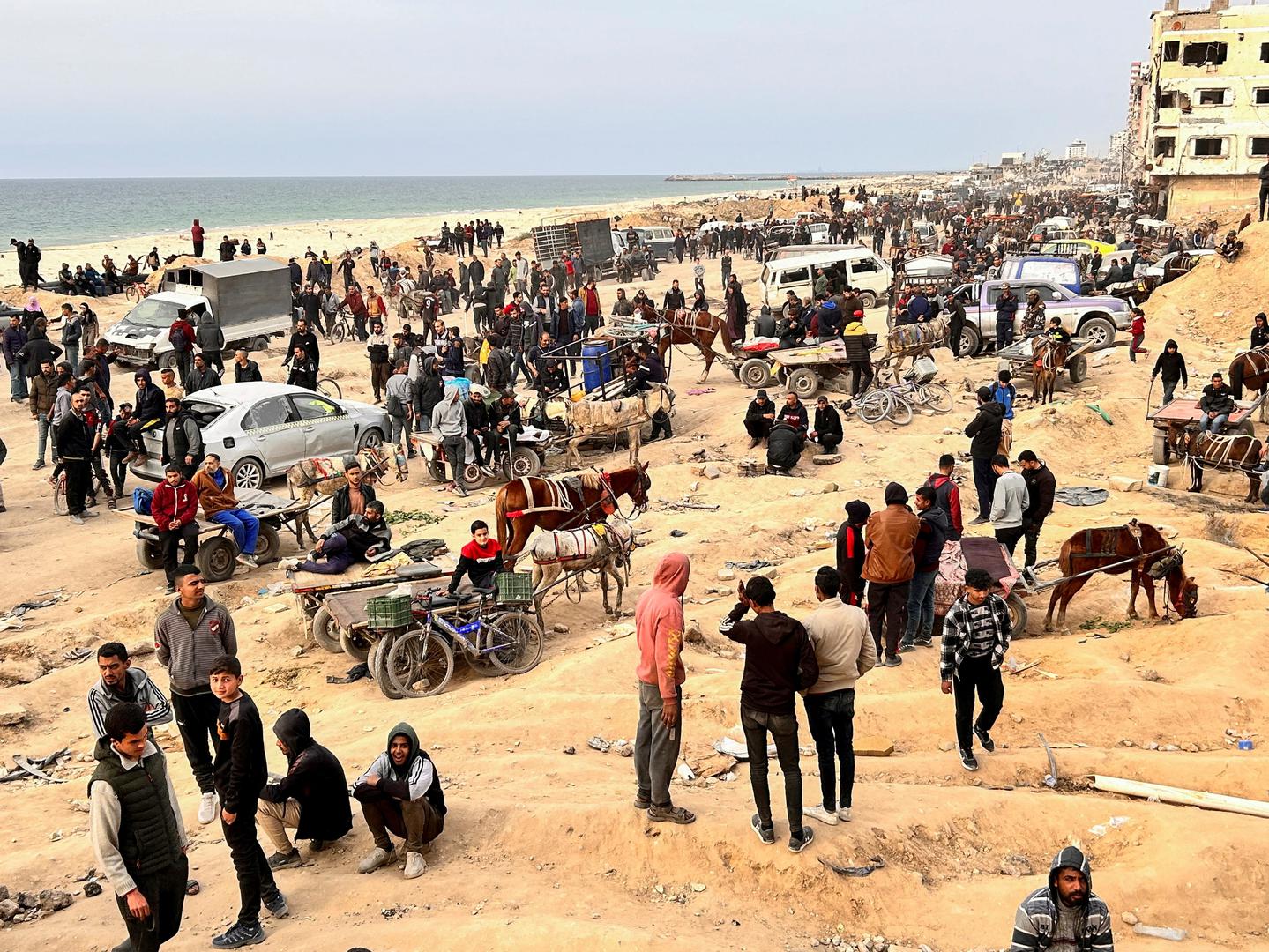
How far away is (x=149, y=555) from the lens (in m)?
12.1

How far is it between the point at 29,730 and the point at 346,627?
98.4 inches

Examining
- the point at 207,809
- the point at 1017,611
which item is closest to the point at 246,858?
the point at 207,809

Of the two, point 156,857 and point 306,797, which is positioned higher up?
point 156,857

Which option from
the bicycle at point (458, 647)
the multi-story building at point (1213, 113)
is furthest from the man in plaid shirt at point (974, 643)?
the multi-story building at point (1213, 113)

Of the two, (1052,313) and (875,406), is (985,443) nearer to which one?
(875,406)

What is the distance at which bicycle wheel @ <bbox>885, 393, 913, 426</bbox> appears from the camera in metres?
17.3

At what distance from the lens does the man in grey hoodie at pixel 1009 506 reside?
32.8ft

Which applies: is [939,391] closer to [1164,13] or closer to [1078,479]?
[1078,479]

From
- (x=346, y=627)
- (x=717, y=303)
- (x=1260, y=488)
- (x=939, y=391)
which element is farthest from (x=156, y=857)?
(x=717, y=303)

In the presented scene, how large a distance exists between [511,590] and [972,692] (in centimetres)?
373

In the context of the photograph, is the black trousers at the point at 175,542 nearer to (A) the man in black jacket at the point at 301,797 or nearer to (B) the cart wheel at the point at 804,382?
(A) the man in black jacket at the point at 301,797

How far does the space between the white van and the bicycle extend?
19.8 m

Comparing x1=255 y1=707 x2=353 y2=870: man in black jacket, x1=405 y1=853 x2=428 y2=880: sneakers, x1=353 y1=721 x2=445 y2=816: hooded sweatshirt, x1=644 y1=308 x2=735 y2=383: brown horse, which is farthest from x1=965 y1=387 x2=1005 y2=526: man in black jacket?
x1=644 y1=308 x2=735 y2=383: brown horse

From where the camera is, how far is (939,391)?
18.2 meters
